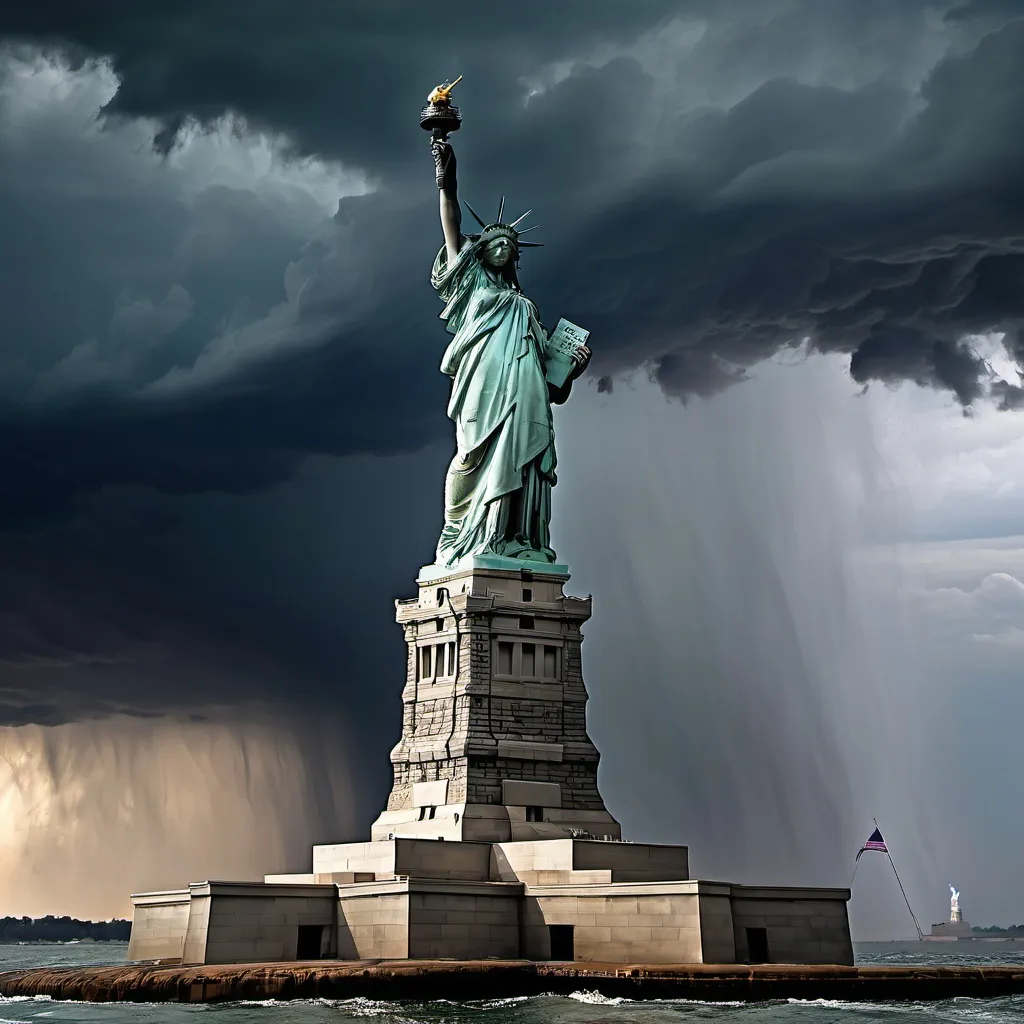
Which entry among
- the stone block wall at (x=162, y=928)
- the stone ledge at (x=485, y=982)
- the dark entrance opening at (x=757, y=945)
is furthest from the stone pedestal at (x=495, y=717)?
the stone ledge at (x=485, y=982)

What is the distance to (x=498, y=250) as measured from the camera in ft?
185

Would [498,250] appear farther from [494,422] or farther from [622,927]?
[622,927]

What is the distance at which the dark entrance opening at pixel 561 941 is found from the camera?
45.0 metres

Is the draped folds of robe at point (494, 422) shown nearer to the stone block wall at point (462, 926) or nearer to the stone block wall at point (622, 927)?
the stone block wall at point (462, 926)

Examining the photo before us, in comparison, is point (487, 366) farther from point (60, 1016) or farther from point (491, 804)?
point (60, 1016)

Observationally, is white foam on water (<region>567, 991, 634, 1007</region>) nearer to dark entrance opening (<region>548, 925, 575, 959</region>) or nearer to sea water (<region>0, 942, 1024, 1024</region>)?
sea water (<region>0, 942, 1024, 1024</region>)

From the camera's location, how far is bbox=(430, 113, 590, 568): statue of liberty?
178 feet

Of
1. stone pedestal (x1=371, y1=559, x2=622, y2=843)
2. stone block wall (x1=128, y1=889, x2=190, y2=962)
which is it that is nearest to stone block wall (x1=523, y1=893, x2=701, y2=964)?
stone pedestal (x1=371, y1=559, x2=622, y2=843)

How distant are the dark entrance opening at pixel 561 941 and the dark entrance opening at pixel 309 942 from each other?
6.80 m

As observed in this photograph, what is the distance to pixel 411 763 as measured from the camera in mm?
52125

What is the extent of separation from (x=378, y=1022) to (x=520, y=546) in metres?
21.9

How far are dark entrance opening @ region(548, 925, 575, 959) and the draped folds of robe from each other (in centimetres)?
1378

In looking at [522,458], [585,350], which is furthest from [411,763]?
[585,350]

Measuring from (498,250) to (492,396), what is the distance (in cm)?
566
